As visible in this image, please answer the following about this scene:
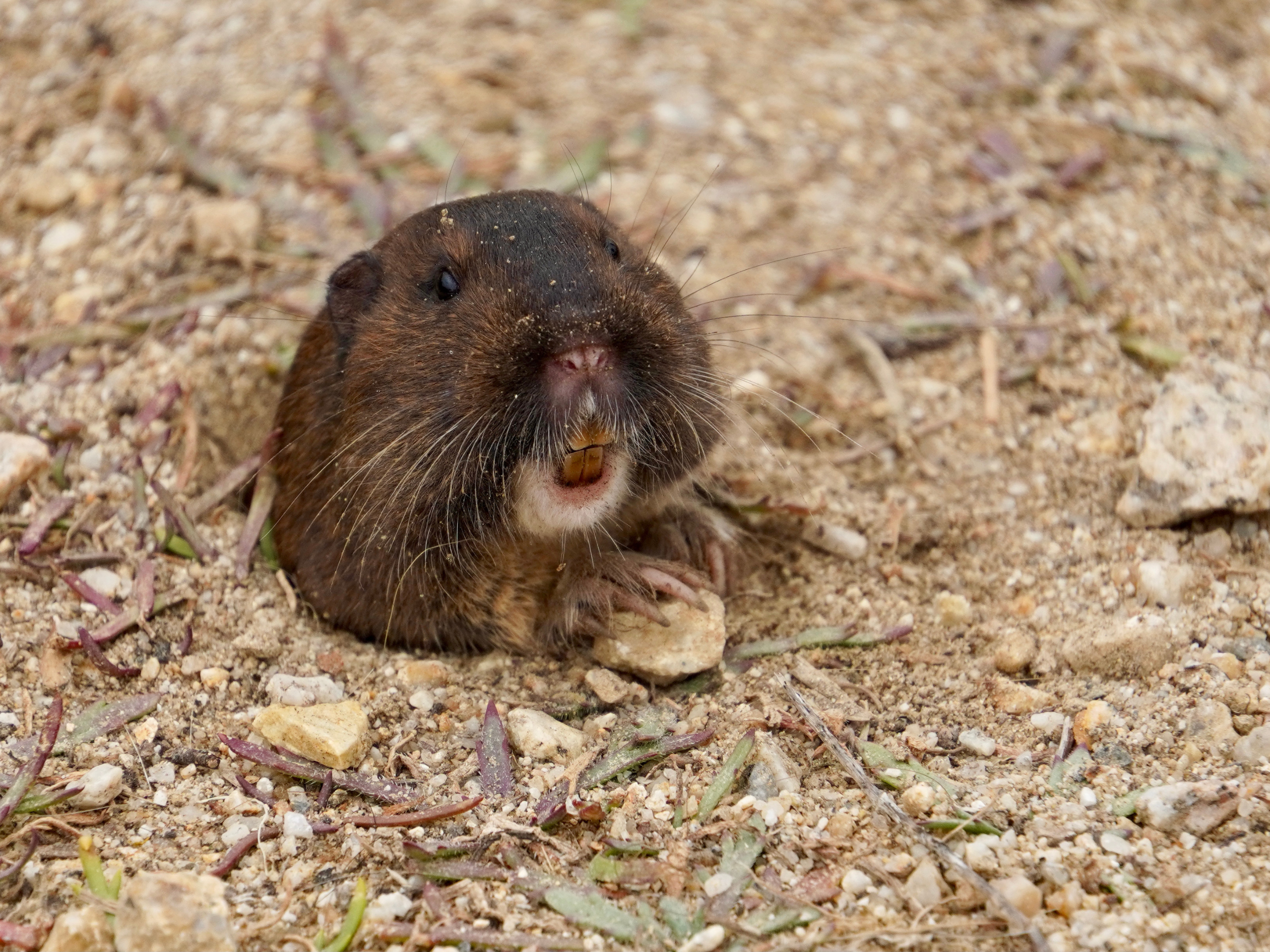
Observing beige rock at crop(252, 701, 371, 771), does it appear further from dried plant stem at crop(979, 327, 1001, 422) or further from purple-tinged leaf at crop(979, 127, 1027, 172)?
purple-tinged leaf at crop(979, 127, 1027, 172)

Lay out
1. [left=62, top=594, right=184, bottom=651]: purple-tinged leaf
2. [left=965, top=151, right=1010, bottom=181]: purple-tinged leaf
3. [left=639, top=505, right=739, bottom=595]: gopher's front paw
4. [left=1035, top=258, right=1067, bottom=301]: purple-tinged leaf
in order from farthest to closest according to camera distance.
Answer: [left=965, top=151, right=1010, bottom=181]: purple-tinged leaf < [left=1035, top=258, right=1067, bottom=301]: purple-tinged leaf < [left=639, top=505, right=739, bottom=595]: gopher's front paw < [left=62, top=594, right=184, bottom=651]: purple-tinged leaf

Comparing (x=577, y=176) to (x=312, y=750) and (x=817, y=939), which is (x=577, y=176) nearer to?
(x=312, y=750)

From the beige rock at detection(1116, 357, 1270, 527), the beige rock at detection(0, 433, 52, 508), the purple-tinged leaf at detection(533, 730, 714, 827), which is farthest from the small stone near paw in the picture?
the beige rock at detection(0, 433, 52, 508)

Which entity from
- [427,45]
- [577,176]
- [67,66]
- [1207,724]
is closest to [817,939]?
[1207,724]

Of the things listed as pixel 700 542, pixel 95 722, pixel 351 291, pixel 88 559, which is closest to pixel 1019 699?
pixel 700 542

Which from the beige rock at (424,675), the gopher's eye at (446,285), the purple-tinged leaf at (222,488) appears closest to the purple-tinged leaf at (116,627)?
the purple-tinged leaf at (222,488)

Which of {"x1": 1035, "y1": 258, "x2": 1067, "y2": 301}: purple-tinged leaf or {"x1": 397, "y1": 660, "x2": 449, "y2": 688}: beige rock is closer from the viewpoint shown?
{"x1": 397, "y1": 660, "x2": 449, "y2": 688}: beige rock
